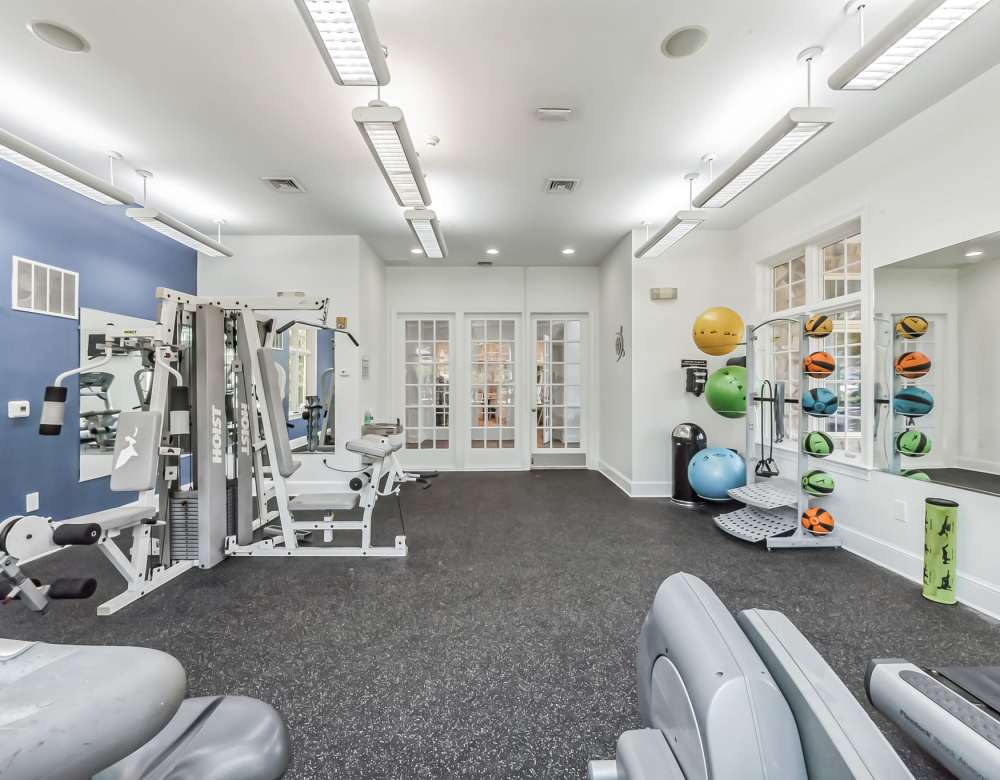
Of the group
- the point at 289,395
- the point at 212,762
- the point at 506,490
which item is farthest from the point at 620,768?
the point at 289,395

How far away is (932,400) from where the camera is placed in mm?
2863

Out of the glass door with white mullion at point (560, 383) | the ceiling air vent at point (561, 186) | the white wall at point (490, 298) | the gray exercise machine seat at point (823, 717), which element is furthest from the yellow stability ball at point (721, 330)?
the gray exercise machine seat at point (823, 717)

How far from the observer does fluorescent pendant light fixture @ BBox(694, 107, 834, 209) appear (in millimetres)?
2365

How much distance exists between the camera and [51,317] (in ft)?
11.7

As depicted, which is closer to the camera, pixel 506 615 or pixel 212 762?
pixel 212 762

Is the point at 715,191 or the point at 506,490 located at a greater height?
the point at 715,191

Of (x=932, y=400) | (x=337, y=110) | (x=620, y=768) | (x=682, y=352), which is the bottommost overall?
(x=620, y=768)

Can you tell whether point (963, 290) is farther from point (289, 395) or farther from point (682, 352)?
point (289, 395)

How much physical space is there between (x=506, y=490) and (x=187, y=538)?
3.17 meters

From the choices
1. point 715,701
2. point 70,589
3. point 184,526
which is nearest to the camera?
point 715,701

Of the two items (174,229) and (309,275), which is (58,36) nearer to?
(174,229)

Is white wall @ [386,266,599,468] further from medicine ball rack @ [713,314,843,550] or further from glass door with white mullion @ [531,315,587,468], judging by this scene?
medicine ball rack @ [713,314,843,550]

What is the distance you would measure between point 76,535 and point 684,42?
315 centimetres

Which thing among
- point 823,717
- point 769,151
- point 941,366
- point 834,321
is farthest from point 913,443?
point 823,717
